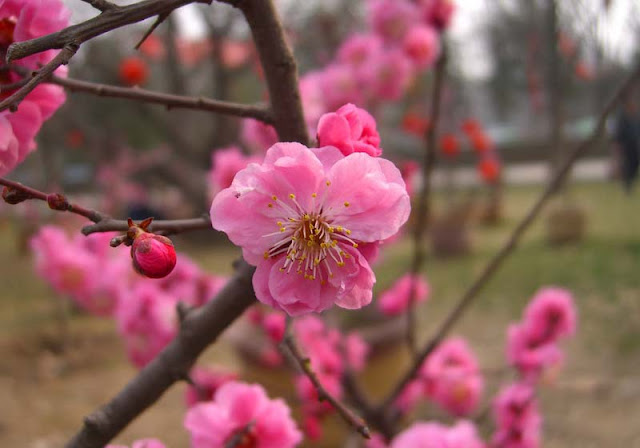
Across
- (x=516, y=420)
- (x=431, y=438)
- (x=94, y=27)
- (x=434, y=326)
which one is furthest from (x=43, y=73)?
(x=434, y=326)

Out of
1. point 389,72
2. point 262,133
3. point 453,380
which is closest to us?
point 262,133

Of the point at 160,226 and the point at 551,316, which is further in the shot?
the point at 551,316

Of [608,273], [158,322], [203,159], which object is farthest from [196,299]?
[203,159]

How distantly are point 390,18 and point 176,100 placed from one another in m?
1.54

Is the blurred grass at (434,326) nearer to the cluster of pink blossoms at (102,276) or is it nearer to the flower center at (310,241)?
the cluster of pink blossoms at (102,276)

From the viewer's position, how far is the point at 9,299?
512 centimetres

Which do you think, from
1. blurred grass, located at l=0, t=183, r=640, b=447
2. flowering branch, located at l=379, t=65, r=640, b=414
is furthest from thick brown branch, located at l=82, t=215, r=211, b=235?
blurred grass, located at l=0, t=183, r=640, b=447

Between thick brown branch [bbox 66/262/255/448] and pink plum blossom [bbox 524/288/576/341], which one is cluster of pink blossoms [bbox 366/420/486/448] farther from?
pink plum blossom [bbox 524/288/576/341]

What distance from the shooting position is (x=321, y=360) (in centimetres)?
162

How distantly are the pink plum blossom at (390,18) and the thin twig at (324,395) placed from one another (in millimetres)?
1472

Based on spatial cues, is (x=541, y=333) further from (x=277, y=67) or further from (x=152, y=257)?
(x=152, y=257)

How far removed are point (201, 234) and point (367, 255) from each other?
7910mm

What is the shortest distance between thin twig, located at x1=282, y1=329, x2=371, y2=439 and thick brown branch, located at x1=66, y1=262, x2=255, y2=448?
2.6 inches

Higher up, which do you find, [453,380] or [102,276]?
[102,276]
